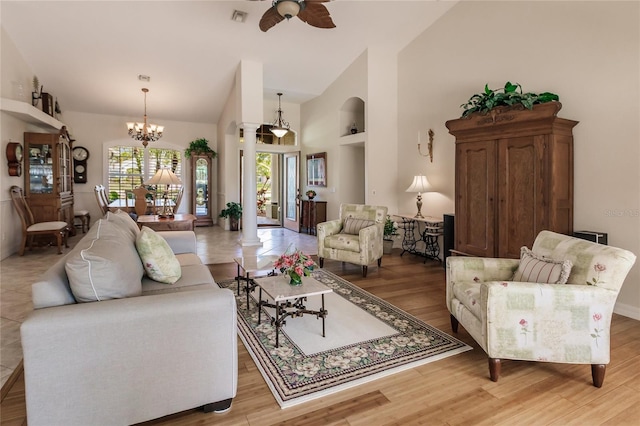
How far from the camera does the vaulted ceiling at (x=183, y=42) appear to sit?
16.0 feet

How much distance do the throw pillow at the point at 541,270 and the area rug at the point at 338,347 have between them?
2.27 ft

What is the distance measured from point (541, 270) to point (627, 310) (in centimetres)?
182

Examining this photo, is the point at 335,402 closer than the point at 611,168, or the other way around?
the point at 335,402

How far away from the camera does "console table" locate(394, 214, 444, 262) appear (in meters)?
5.28

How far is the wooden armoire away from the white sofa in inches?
128

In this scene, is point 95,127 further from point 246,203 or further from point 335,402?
point 335,402

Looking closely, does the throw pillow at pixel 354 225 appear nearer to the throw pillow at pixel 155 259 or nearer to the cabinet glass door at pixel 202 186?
the throw pillow at pixel 155 259

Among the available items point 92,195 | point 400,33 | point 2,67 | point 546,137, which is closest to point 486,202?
point 546,137

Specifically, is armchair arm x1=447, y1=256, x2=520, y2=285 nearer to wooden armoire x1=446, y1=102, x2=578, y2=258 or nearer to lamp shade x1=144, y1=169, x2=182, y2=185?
wooden armoire x1=446, y1=102, x2=578, y2=258

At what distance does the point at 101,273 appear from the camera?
172 cm

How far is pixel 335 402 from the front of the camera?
1927 millimetres

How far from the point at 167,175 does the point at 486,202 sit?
4269 mm

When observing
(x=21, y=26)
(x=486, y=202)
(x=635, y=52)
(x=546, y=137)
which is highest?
(x=21, y=26)

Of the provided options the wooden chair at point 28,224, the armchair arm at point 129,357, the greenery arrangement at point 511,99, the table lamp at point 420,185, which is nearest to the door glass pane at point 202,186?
the wooden chair at point 28,224
